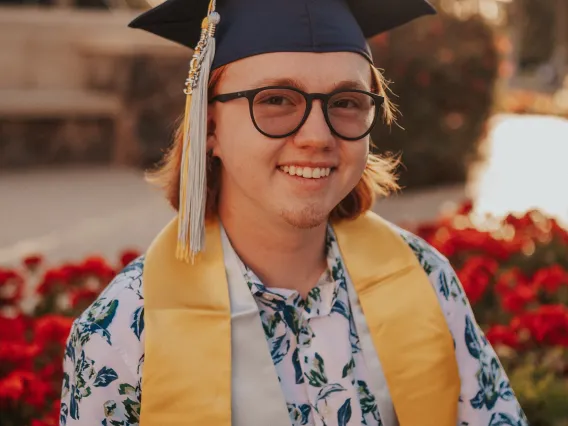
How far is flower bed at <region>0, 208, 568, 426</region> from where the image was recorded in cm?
266

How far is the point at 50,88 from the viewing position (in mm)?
9531

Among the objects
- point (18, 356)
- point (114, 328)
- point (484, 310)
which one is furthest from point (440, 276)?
point (484, 310)

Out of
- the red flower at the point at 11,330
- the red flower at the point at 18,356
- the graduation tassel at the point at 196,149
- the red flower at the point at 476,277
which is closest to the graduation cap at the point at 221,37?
the graduation tassel at the point at 196,149

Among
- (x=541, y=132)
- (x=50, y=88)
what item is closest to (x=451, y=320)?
(x=50, y=88)

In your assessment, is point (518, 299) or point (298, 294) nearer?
point (298, 294)

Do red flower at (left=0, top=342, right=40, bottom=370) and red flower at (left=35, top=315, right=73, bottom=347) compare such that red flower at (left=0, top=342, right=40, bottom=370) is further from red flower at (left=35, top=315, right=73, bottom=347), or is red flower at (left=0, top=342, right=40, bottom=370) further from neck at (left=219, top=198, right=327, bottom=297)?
neck at (left=219, top=198, right=327, bottom=297)

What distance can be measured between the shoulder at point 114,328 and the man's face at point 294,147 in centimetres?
32

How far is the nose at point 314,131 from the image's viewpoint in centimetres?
169

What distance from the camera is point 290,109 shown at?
172 cm

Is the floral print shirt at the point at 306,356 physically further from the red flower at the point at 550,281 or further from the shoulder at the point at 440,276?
the red flower at the point at 550,281

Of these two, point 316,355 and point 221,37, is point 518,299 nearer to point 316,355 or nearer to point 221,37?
point 316,355

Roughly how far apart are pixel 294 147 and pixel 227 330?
38cm

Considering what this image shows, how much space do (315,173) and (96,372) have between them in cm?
56

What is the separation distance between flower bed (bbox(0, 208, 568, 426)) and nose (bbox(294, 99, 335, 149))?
115cm
